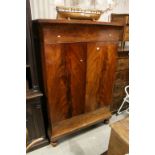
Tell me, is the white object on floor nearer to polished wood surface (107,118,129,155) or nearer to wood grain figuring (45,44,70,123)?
wood grain figuring (45,44,70,123)

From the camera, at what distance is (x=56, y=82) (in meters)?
1.45

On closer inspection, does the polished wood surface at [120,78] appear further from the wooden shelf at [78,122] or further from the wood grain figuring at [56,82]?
the wood grain figuring at [56,82]

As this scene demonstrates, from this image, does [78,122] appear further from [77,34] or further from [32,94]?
[77,34]

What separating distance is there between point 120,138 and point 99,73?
2.68ft

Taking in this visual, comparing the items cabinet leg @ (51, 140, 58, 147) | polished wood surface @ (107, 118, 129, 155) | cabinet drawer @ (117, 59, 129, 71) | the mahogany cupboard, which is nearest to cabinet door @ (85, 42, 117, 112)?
the mahogany cupboard

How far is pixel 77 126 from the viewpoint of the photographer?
5.77 ft

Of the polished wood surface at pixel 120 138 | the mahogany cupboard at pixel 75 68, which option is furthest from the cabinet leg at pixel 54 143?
the polished wood surface at pixel 120 138

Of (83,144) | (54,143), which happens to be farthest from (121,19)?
(54,143)

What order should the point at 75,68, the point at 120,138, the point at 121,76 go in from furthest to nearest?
the point at 121,76
the point at 75,68
the point at 120,138

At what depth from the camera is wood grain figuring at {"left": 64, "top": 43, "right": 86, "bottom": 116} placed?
1.44m

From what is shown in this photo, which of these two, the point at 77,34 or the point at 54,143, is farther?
the point at 54,143
